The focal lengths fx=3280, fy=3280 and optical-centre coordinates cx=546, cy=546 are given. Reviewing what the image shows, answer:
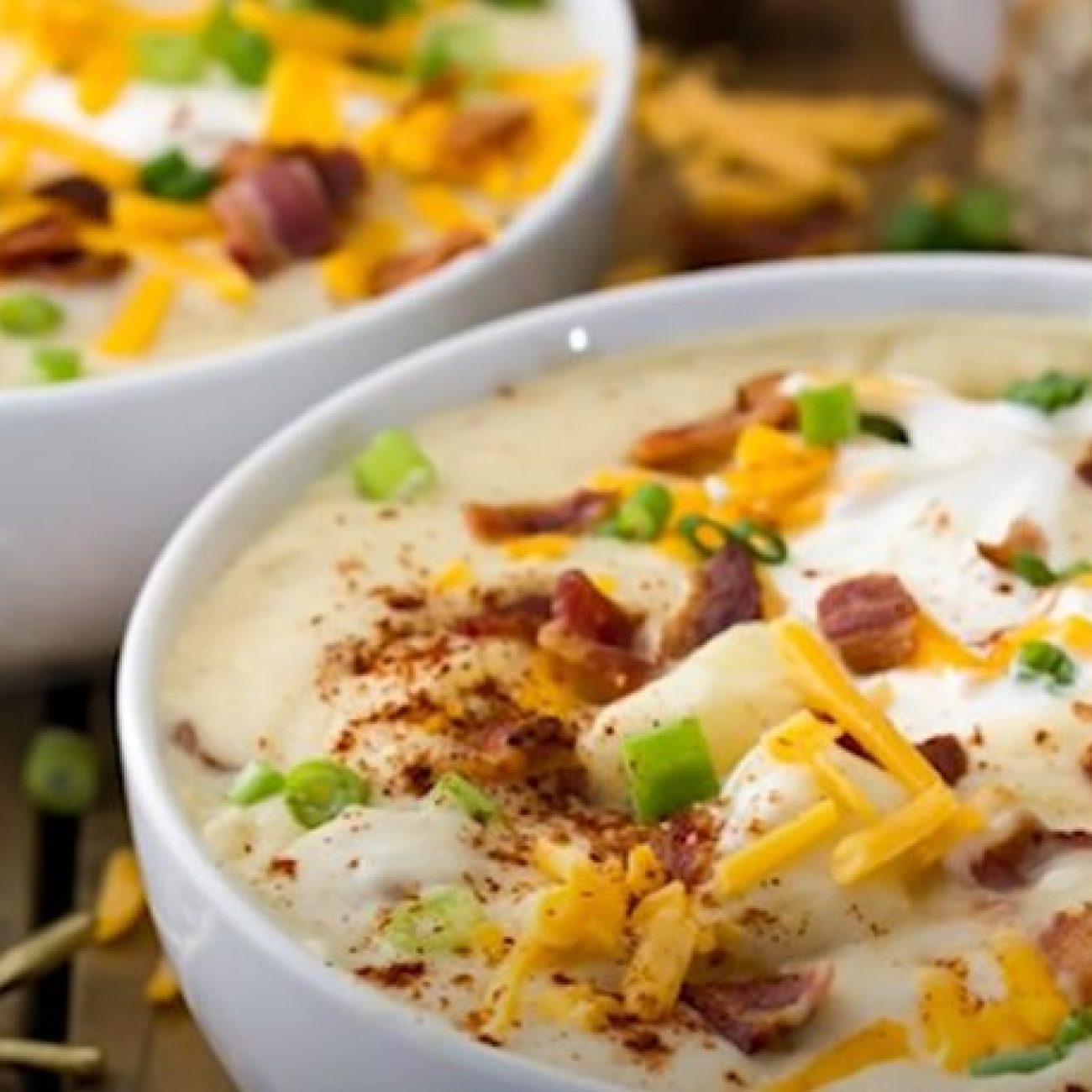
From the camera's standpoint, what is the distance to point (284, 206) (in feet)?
10.2

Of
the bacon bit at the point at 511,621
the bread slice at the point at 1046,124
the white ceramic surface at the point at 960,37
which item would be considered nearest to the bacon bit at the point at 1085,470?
the bacon bit at the point at 511,621

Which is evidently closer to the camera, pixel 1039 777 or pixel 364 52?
pixel 1039 777

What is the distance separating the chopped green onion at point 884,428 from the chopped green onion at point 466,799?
0.60 meters

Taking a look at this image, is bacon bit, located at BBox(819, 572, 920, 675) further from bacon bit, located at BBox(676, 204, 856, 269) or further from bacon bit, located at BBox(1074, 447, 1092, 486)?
bacon bit, located at BBox(676, 204, 856, 269)

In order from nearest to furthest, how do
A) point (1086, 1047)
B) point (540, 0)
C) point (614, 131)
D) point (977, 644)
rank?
1. point (1086, 1047)
2. point (977, 644)
3. point (614, 131)
4. point (540, 0)

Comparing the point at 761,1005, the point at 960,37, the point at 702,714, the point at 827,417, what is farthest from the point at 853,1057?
the point at 960,37

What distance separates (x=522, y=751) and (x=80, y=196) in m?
1.02

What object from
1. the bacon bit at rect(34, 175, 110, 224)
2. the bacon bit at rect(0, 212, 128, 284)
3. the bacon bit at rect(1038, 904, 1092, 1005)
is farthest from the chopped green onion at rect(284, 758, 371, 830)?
the bacon bit at rect(34, 175, 110, 224)

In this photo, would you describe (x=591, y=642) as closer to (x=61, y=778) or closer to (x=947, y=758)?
(x=947, y=758)

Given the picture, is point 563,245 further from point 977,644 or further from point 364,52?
point 977,644

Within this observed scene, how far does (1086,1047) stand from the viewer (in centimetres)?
206

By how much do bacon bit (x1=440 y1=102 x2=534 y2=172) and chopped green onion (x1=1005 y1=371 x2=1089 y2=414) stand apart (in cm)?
69

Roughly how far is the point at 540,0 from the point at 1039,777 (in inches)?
60.4

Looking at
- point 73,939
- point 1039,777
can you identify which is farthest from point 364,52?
point 1039,777
